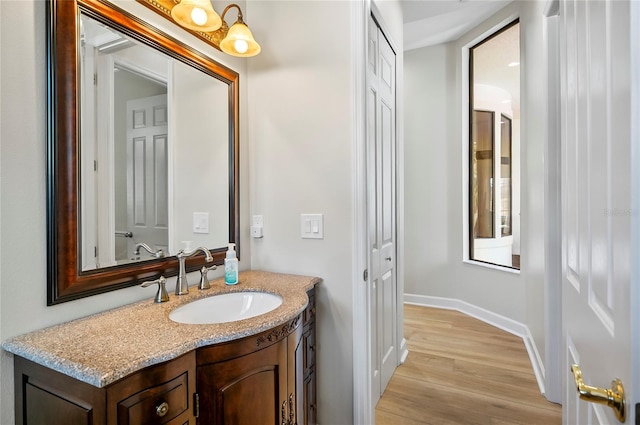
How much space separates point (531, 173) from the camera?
8.41ft

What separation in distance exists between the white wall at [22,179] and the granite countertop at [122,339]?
8 cm

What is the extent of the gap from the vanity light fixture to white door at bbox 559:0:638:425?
1.27 m

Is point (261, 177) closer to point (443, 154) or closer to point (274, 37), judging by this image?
point (274, 37)

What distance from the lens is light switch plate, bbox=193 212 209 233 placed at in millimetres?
1632

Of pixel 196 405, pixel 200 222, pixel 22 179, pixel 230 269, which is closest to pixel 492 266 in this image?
pixel 230 269

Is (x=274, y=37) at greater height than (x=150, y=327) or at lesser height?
greater

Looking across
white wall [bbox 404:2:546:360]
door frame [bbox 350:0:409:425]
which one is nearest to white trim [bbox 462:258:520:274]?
white wall [bbox 404:2:546:360]

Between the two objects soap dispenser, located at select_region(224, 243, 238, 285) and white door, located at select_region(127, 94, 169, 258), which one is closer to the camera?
white door, located at select_region(127, 94, 169, 258)

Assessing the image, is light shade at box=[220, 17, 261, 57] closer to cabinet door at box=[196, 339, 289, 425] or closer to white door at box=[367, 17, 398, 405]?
white door at box=[367, 17, 398, 405]

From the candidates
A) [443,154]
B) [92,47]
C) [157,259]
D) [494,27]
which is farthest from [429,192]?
[92,47]

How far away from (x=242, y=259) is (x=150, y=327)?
850mm

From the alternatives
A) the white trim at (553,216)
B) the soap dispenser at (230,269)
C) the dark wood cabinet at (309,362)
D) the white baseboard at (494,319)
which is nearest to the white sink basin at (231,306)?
the soap dispenser at (230,269)

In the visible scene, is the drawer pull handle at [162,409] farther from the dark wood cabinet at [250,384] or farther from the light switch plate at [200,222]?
the light switch plate at [200,222]

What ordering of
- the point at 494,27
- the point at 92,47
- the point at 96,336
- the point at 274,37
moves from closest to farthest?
1. the point at 96,336
2. the point at 92,47
3. the point at 274,37
4. the point at 494,27
